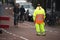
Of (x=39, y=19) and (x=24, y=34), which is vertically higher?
(x=39, y=19)

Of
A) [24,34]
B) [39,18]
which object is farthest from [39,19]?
[24,34]

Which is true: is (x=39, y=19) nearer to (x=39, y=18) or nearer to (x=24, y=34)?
(x=39, y=18)

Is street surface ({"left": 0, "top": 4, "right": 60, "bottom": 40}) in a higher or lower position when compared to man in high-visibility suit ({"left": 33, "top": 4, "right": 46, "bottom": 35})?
lower

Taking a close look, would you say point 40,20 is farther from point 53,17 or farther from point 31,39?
point 53,17

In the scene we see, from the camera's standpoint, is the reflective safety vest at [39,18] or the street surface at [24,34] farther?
the street surface at [24,34]

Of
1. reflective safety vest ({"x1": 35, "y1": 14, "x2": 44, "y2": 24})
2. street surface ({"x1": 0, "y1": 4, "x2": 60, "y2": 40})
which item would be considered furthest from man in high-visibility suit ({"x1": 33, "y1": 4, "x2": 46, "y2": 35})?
street surface ({"x1": 0, "y1": 4, "x2": 60, "y2": 40})

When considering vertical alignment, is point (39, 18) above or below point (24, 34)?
above

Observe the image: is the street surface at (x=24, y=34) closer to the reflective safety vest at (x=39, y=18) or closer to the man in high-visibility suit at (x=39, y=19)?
the man in high-visibility suit at (x=39, y=19)

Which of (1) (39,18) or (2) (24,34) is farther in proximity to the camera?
(2) (24,34)

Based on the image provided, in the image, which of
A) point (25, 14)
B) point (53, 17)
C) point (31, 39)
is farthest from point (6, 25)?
point (25, 14)

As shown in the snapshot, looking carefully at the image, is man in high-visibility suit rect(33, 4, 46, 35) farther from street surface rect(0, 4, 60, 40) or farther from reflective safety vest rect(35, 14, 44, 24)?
street surface rect(0, 4, 60, 40)

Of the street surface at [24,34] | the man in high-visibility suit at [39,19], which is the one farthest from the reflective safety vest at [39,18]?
the street surface at [24,34]

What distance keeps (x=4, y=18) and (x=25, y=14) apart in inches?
662

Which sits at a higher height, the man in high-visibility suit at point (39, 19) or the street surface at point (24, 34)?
the man in high-visibility suit at point (39, 19)
